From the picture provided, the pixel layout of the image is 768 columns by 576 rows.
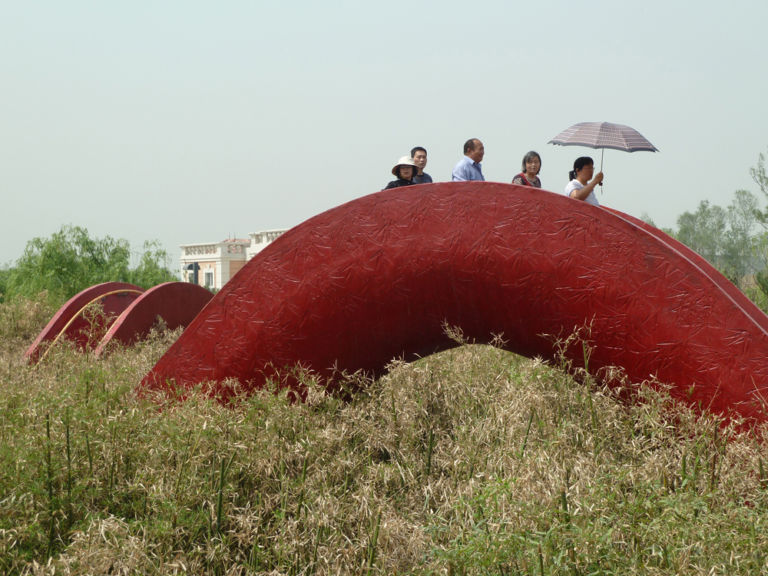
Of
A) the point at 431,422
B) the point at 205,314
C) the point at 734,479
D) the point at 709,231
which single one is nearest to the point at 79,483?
the point at 205,314

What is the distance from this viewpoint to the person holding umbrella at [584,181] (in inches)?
208

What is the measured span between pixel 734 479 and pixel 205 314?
299 centimetres

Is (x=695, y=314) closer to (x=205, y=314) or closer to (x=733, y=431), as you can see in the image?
(x=733, y=431)

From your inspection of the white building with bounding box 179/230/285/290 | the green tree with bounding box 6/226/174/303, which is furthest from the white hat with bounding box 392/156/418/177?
the white building with bounding box 179/230/285/290

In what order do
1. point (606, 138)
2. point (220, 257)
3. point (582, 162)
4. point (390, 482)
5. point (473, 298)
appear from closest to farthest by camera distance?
point (390, 482)
point (473, 298)
point (582, 162)
point (606, 138)
point (220, 257)

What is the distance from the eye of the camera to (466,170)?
6.25 m

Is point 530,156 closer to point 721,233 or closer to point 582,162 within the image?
point 582,162

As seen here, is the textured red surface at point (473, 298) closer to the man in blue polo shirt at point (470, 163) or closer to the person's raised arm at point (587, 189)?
the person's raised arm at point (587, 189)

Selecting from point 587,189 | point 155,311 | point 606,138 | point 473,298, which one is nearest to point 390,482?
point 473,298

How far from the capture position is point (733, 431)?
11.5 ft

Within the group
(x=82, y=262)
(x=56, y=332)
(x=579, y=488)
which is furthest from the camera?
(x=82, y=262)

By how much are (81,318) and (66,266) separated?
10.2 m

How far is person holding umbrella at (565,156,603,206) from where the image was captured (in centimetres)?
529

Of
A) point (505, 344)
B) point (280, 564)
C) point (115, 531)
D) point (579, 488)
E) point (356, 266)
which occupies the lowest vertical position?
point (280, 564)
